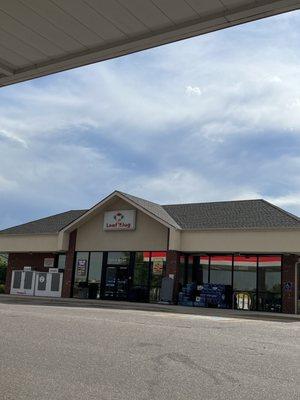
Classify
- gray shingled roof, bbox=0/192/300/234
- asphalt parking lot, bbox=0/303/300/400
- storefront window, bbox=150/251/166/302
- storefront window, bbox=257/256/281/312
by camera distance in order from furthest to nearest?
1. storefront window, bbox=150/251/166/302
2. gray shingled roof, bbox=0/192/300/234
3. storefront window, bbox=257/256/281/312
4. asphalt parking lot, bbox=0/303/300/400

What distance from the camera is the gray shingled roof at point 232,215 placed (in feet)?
94.9

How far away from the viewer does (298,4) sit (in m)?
3.10

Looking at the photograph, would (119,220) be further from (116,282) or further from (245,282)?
(245,282)

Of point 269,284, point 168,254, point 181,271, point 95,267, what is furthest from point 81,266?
point 269,284

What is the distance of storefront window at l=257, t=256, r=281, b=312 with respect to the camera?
28.4 m

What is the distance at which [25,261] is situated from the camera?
130 feet

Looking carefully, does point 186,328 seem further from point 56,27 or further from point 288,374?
point 56,27

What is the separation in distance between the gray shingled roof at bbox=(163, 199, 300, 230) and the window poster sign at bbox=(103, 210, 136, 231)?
288 cm

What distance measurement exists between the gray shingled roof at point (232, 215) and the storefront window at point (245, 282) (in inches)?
86.8

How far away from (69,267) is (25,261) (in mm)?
5868

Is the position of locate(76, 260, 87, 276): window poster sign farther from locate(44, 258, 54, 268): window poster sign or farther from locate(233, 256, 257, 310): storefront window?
locate(233, 256, 257, 310): storefront window

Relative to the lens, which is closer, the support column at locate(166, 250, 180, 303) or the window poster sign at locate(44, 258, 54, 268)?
the support column at locate(166, 250, 180, 303)

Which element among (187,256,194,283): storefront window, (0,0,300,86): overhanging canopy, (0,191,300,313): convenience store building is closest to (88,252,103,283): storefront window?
(0,191,300,313): convenience store building

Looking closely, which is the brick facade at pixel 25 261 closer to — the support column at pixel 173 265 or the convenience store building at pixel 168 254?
the convenience store building at pixel 168 254
